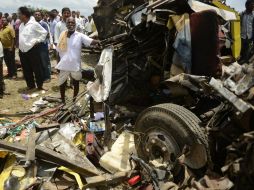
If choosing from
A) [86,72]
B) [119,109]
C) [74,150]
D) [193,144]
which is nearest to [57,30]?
[86,72]

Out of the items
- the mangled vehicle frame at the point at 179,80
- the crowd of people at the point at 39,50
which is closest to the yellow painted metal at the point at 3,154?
the mangled vehicle frame at the point at 179,80

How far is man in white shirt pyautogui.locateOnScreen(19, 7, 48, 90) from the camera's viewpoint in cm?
796

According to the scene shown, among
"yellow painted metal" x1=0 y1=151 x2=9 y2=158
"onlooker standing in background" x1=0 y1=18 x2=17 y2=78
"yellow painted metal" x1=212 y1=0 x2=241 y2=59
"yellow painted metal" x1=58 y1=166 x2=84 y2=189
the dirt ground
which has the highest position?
"yellow painted metal" x1=212 y1=0 x2=241 y2=59

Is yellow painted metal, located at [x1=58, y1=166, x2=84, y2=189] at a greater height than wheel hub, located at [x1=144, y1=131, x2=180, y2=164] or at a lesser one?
lesser

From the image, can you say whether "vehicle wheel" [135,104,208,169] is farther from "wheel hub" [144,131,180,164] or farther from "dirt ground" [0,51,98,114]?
"dirt ground" [0,51,98,114]

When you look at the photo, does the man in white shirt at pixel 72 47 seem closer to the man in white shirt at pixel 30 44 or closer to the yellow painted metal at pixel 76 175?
the man in white shirt at pixel 30 44

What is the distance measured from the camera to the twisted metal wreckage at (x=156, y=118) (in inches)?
113

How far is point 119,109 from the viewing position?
18.1ft

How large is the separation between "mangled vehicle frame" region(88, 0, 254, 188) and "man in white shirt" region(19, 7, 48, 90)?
8.28ft

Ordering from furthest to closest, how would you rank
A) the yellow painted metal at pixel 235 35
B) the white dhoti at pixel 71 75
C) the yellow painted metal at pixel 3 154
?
the white dhoti at pixel 71 75
the yellow painted metal at pixel 235 35
the yellow painted metal at pixel 3 154

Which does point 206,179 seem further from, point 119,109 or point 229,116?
point 119,109

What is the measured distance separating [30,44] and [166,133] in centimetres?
544

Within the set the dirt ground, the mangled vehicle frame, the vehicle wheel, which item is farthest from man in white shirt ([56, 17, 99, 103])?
the vehicle wheel

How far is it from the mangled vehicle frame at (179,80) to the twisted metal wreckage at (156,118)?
0.04 ft
